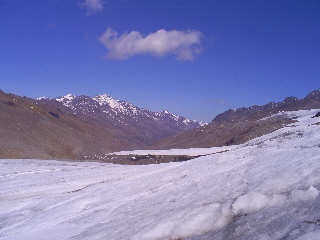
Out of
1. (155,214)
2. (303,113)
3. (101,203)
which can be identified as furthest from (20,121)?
(303,113)

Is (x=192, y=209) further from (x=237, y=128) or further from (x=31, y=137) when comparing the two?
(x=237, y=128)

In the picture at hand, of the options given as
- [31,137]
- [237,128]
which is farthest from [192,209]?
[237,128]

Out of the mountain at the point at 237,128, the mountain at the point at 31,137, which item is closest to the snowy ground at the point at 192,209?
the mountain at the point at 31,137

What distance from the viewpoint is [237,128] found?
219 ft

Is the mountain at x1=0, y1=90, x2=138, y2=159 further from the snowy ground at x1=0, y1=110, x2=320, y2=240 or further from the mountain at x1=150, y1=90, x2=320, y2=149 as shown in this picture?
the mountain at x1=150, y1=90, x2=320, y2=149

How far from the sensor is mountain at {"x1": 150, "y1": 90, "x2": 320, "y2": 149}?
49688mm

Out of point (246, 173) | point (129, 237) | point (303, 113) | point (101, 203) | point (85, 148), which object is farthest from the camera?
point (303, 113)

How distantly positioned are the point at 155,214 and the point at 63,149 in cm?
4775

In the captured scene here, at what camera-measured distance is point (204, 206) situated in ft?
17.4

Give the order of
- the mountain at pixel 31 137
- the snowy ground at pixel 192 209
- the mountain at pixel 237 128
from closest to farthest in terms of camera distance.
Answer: the snowy ground at pixel 192 209 → the mountain at pixel 31 137 → the mountain at pixel 237 128

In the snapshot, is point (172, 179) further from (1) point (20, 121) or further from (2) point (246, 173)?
(1) point (20, 121)

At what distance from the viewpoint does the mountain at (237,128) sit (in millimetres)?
49688

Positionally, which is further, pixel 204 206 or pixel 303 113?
pixel 303 113

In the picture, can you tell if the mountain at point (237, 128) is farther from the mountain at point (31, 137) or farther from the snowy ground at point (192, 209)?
the snowy ground at point (192, 209)
